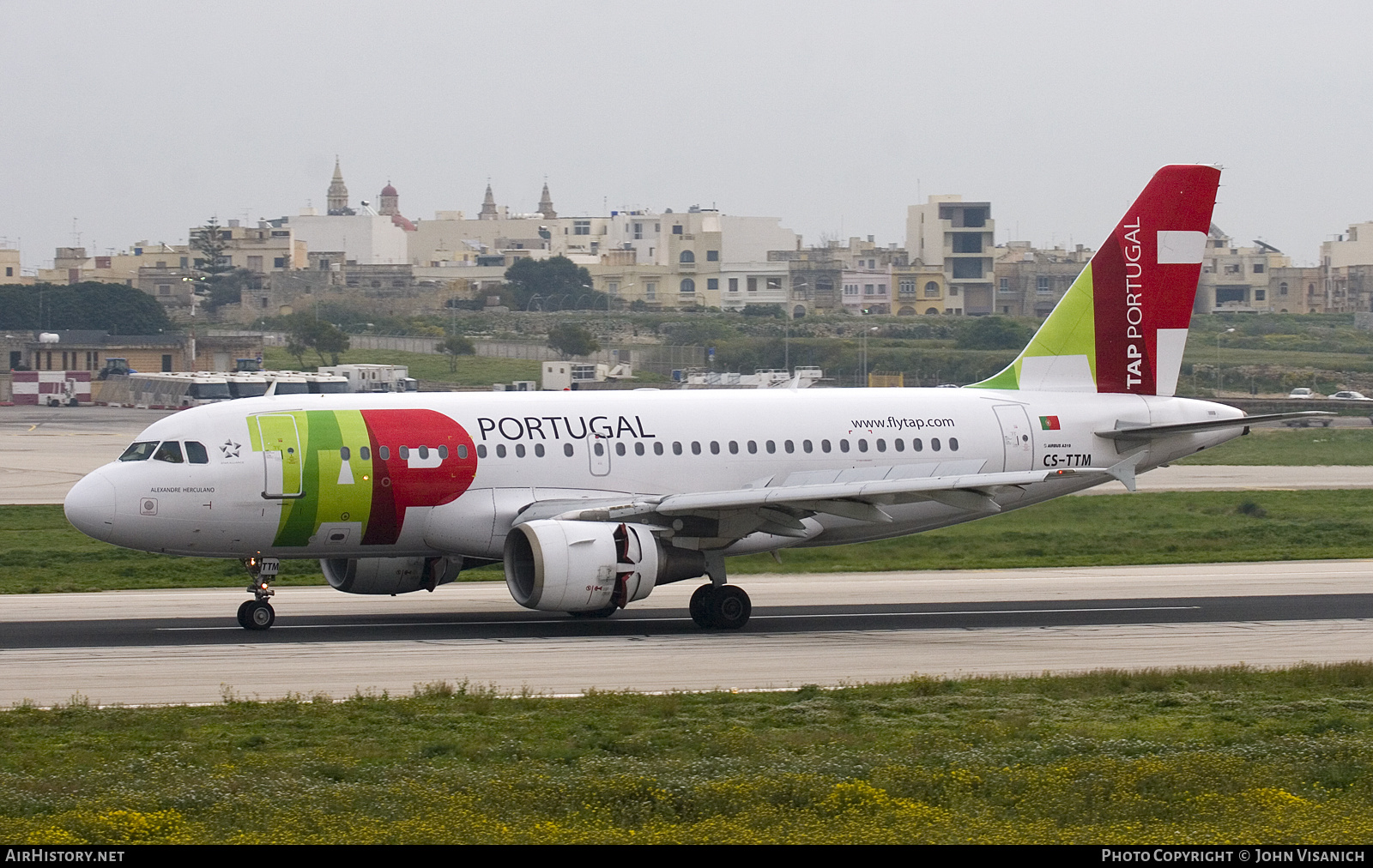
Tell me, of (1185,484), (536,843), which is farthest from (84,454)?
(536,843)

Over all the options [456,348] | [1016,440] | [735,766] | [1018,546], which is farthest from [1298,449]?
[456,348]

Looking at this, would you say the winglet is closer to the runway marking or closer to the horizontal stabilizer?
the horizontal stabilizer

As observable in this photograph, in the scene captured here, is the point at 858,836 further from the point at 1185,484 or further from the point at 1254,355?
the point at 1254,355

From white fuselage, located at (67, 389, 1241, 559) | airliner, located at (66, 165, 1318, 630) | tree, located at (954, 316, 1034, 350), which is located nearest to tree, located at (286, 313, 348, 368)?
tree, located at (954, 316, 1034, 350)

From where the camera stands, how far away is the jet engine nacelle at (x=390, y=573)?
31734mm

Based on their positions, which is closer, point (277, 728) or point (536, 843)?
point (536, 843)

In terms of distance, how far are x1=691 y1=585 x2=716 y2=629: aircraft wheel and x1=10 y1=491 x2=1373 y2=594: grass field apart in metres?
9.41

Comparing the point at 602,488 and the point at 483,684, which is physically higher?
the point at 602,488

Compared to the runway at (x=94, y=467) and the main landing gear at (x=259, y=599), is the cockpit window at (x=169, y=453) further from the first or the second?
the runway at (x=94, y=467)

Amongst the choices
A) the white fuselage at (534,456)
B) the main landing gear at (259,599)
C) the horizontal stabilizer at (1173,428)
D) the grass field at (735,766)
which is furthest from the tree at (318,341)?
the grass field at (735,766)

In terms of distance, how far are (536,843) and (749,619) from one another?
1847 cm

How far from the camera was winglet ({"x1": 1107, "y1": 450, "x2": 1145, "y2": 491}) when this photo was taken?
32375 millimetres
